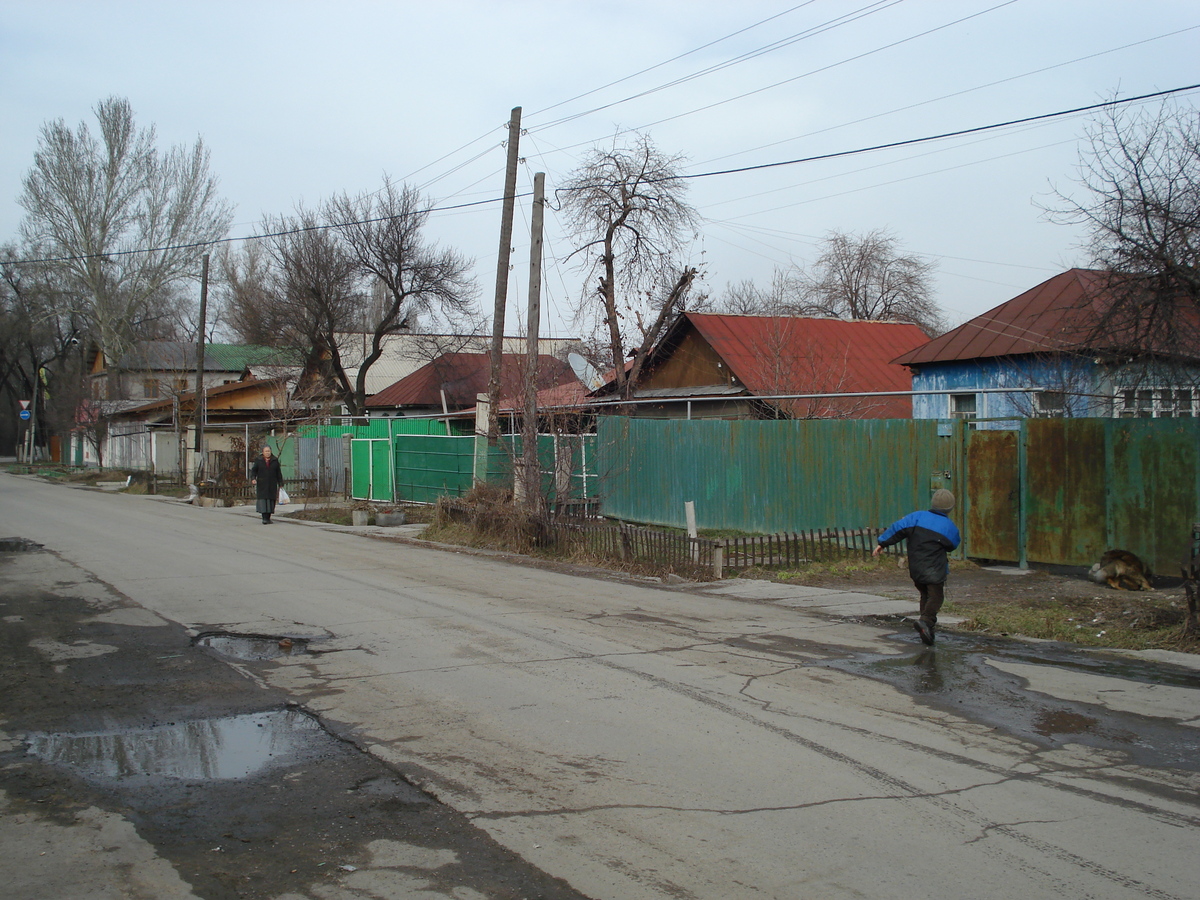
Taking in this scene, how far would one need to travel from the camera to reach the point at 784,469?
1628 centimetres

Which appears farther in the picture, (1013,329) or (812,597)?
(1013,329)

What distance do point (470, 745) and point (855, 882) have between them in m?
2.58

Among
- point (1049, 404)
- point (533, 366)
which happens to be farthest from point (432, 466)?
point (1049, 404)

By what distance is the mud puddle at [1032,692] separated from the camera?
6023 mm

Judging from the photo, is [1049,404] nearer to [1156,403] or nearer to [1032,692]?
[1156,403]

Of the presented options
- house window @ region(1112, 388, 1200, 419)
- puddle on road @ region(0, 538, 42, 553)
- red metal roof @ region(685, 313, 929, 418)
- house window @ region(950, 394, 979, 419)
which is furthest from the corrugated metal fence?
puddle on road @ region(0, 538, 42, 553)

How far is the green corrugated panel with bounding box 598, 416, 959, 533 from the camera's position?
599 inches

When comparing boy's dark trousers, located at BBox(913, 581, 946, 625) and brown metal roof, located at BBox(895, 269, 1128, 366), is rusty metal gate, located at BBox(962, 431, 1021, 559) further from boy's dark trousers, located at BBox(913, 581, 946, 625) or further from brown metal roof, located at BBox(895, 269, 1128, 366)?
boy's dark trousers, located at BBox(913, 581, 946, 625)

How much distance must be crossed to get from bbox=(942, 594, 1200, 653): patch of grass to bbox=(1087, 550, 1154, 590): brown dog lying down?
0.50 m

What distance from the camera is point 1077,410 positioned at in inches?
663

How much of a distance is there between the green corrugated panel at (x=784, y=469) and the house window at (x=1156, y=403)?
8.59 ft

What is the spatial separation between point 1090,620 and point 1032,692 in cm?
330

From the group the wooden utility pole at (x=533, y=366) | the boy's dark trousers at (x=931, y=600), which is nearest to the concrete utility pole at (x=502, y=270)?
the wooden utility pole at (x=533, y=366)

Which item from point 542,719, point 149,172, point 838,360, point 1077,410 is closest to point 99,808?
point 542,719
